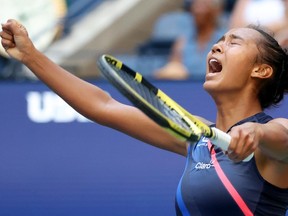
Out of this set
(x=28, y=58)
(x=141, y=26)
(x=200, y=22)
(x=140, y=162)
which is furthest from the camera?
(x=141, y=26)

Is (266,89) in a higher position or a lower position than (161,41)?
higher

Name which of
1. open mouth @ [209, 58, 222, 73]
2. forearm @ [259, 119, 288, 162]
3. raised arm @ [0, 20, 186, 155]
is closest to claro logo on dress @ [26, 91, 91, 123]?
raised arm @ [0, 20, 186, 155]

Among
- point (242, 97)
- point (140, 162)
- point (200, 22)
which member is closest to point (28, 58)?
point (242, 97)

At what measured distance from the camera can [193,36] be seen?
6.33 metres

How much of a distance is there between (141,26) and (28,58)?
14.2 ft

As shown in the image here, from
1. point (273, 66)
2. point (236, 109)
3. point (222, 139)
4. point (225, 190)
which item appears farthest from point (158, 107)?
point (273, 66)

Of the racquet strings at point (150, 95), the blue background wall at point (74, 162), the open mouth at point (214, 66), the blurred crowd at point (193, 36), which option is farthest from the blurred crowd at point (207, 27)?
the racquet strings at point (150, 95)

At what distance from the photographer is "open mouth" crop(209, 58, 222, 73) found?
3473mm

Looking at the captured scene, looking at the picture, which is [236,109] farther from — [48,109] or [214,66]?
[48,109]

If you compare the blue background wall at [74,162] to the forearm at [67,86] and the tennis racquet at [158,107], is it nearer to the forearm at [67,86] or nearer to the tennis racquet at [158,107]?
the forearm at [67,86]

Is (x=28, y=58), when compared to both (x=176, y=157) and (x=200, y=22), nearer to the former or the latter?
(x=176, y=157)

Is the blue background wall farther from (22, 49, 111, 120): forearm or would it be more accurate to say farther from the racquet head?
the racquet head

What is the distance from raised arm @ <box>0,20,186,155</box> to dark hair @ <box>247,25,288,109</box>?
41 centimetres

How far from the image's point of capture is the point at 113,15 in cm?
784
